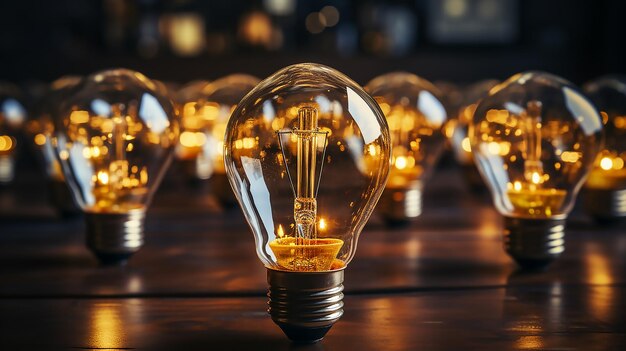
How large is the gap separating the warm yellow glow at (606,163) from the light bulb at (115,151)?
1.23 meters

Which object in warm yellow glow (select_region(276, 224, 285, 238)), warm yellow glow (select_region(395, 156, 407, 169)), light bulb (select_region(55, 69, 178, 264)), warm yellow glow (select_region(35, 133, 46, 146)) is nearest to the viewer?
warm yellow glow (select_region(276, 224, 285, 238))

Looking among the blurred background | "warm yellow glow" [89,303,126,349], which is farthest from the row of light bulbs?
the blurred background

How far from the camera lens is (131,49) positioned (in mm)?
6508

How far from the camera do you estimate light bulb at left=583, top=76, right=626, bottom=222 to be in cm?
261

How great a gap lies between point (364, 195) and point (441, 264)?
611 mm

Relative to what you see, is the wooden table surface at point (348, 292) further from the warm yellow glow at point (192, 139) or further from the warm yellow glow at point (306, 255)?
the warm yellow glow at point (192, 139)

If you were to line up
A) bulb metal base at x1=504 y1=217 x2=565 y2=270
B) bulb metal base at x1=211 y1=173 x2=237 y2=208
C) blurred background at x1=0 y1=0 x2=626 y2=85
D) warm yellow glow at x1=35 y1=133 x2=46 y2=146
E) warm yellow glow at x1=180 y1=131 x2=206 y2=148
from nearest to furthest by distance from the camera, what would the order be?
bulb metal base at x1=504 y1=217 x2=565 y2=270 < bulb metal base at x1=211 y1=173 x2=237 y2=208 < warm yellow glow at x1=35 y1=133 x2=46 y2=146 < warm yellow glow at x1=180 y1=131 x2=206 y2=148 < blurred background at x1=0 y1=0 x2=626 y2=85

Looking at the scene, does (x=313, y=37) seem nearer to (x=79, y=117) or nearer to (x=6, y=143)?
(x=6, y=143)

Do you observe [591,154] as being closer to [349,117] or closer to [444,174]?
[349,117]

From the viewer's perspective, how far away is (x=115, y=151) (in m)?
2.05

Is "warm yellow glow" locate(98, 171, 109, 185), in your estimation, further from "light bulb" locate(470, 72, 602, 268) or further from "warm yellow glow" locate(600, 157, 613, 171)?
"warm yellow glow" locate(600, 157, 613, 171)

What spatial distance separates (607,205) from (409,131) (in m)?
0.55

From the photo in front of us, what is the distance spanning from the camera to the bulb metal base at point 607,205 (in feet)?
8.54

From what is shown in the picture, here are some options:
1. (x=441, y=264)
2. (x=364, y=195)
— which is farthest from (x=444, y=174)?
(x=364, y=195)
